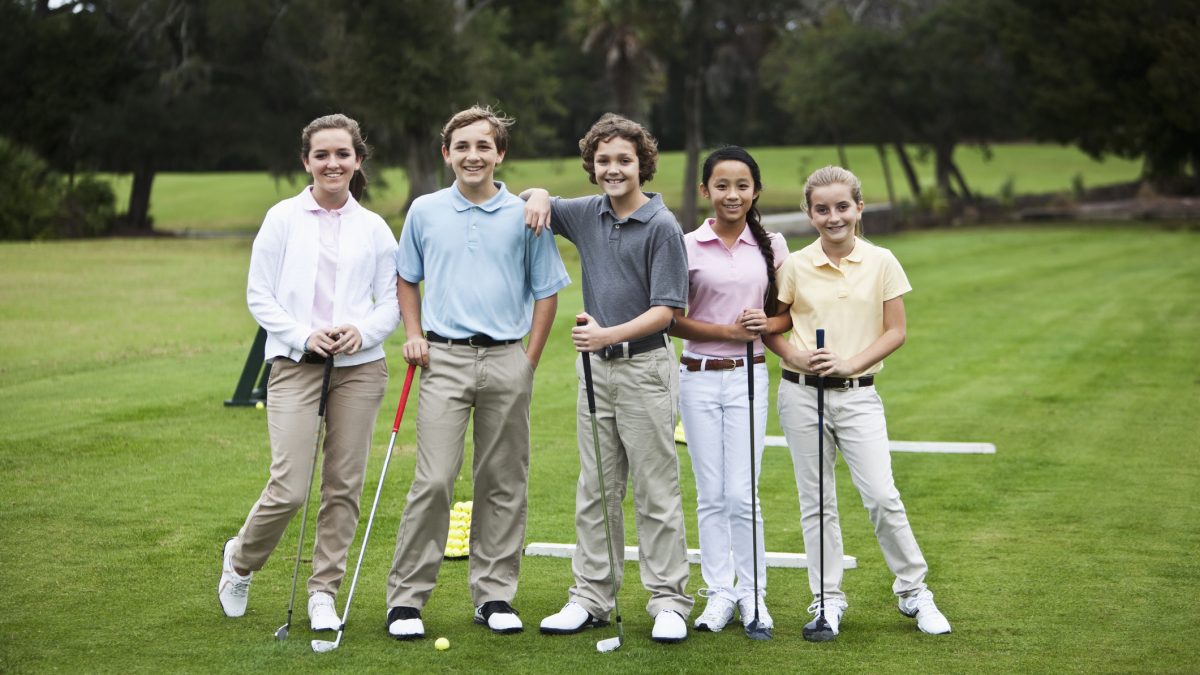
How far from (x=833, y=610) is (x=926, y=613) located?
1.18 ft

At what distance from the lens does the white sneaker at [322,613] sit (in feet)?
A: 16.9

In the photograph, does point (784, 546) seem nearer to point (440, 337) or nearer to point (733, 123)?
point (440, 337)

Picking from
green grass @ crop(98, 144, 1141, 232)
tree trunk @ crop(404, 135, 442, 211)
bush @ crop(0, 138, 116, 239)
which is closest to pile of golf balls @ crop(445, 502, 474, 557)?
bush @ crop(0, 138, 116, 239)

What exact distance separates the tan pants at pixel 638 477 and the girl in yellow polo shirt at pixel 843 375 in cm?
51

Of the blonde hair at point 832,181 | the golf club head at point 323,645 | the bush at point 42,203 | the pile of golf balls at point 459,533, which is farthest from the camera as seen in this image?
the bush at point 42,203

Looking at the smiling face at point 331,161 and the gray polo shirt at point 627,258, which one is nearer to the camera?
the gray polo shirt at point 627,258

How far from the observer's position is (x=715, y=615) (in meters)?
5.30

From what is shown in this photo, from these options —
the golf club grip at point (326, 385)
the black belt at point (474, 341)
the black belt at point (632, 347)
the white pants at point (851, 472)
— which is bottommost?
the white pants at point (851, 472)

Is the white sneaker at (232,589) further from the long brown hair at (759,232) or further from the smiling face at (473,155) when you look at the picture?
the long brown hair at (759,232)

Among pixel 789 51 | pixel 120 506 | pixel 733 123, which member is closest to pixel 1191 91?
pixel 789 51

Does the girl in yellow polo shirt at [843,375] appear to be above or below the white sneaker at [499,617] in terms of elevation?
above

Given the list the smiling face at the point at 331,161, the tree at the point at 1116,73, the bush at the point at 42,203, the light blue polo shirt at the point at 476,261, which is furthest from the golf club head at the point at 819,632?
the tree at the point at 1116,73

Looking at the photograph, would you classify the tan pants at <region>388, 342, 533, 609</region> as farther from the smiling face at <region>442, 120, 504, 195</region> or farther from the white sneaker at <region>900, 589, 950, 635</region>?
the white sneaker at <region>900, 589, 950, 635</region>

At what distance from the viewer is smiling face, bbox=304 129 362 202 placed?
5289mm
